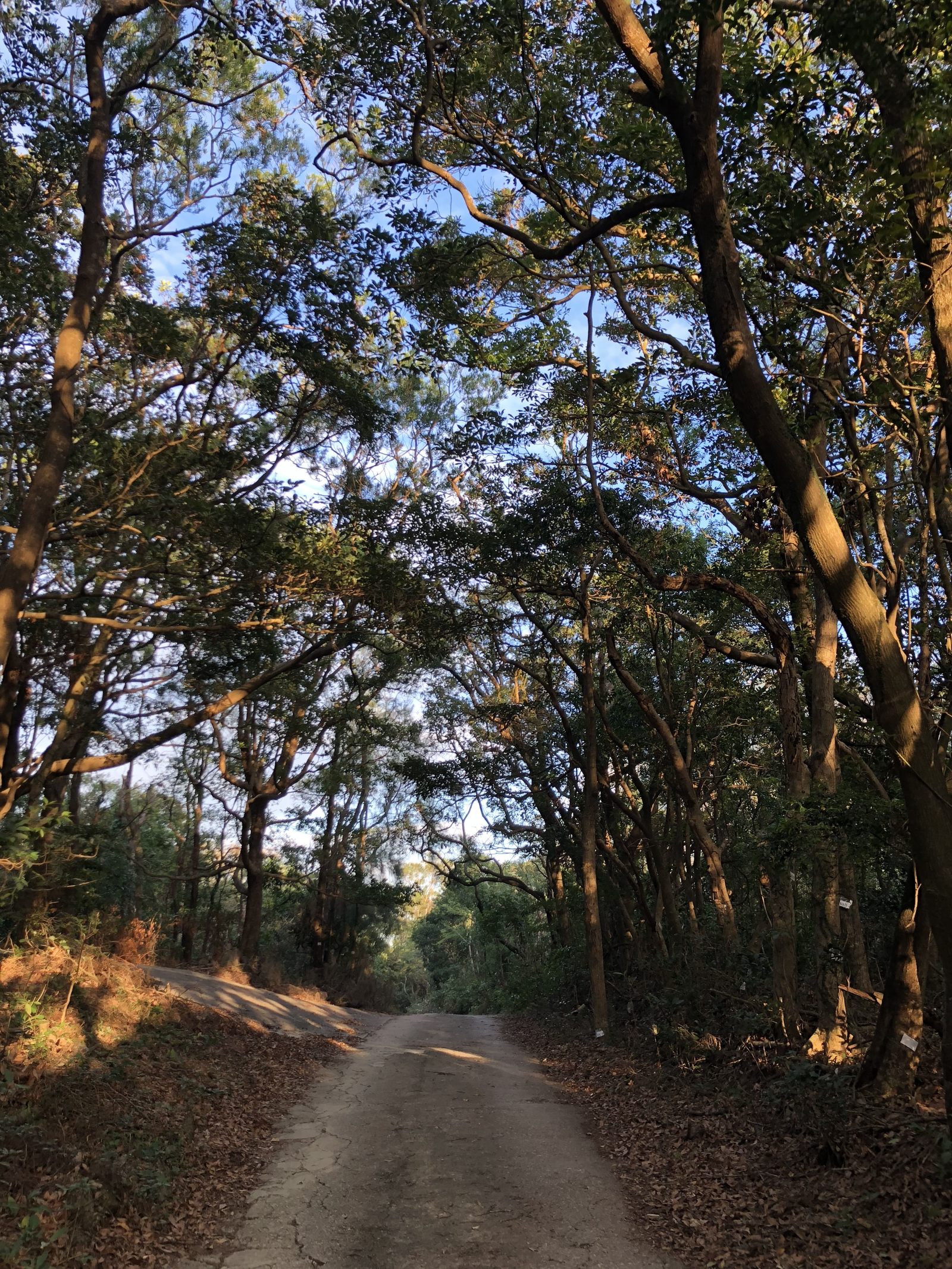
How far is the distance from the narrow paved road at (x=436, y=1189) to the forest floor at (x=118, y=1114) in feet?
1.34

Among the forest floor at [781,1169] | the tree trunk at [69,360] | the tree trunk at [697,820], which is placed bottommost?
the forest floor at [781,1169]

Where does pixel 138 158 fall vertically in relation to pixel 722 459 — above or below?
above

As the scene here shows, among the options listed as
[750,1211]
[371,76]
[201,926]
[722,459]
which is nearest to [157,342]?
[371,76]

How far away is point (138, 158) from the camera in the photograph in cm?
1069

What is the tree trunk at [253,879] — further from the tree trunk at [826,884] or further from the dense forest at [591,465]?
the tree trunk at [826,884]

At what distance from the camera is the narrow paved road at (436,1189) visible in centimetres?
485

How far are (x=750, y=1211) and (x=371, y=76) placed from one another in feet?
34.7

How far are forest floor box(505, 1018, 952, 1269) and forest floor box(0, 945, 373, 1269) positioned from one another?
3.27m

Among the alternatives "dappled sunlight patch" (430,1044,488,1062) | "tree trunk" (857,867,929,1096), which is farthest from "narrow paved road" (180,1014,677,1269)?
"dappled sunlight patch" (430,1044,488,1062)

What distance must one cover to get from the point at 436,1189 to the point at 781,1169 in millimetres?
2665

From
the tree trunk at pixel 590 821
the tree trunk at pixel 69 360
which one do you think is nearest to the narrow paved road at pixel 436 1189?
the tree trunk at pixel 590 821

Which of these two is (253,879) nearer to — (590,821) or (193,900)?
(193,900)

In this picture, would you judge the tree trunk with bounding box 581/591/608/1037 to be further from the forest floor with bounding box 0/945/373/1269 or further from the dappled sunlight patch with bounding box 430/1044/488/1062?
the forest floor with bounding box 0/945/373/1269

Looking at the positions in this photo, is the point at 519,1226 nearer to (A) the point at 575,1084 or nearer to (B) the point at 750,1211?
(B) the point at 750,1211
